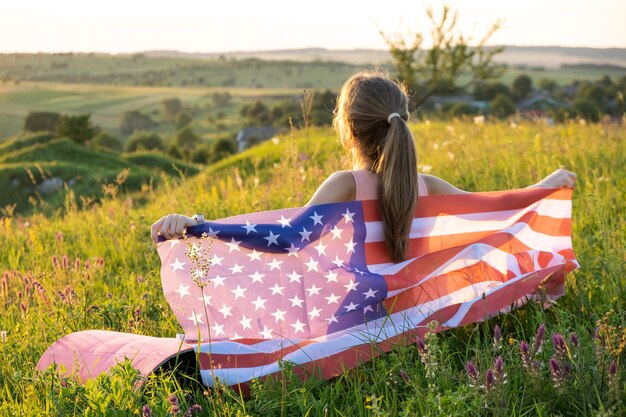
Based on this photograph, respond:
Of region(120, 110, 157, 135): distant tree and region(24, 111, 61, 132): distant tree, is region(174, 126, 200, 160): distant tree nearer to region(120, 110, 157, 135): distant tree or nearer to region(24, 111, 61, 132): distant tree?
region(24, 111, 61, 132): distant tree

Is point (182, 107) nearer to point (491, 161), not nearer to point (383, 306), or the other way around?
point (491, 161)

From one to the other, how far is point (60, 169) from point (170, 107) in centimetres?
6212

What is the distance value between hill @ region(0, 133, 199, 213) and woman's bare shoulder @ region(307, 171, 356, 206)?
56.4ft

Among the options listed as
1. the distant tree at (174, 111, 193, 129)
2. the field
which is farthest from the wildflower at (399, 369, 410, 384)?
the distant tree at (174, 111, 193, 129)

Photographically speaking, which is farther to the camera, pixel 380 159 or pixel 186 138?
pixel 186 138

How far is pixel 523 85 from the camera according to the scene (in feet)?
194

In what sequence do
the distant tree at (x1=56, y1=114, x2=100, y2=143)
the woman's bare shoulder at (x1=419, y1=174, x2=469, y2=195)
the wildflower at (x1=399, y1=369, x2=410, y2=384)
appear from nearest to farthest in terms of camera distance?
the wildflower at (x1=399, y1=369, x2=410, y2=384) → the woman's bare shoulder at (x1=419, y1=174, x2=469, y2=195) → the distant tree at (x1=56, y1=114, x2=100, y2=143)

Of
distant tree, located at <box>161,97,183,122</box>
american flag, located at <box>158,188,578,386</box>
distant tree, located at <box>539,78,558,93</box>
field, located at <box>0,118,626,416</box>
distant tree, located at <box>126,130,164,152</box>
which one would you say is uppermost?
american flag, located at <box>158,188,578,386</box>

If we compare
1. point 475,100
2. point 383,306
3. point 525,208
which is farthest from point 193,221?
point 475,100

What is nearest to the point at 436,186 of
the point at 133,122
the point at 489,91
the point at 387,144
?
the point at 387,144

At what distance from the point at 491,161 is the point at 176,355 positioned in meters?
6.85

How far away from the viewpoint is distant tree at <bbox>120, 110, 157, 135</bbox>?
7912 centimetres

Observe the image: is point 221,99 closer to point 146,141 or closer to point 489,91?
point 146,141

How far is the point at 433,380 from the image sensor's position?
334 cm
